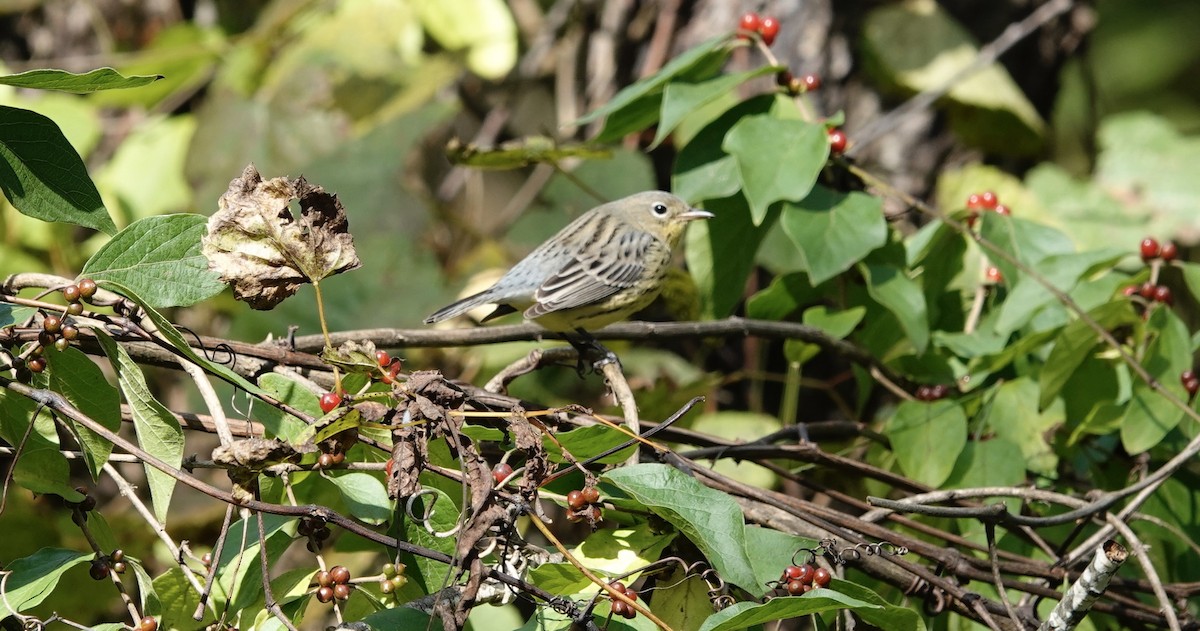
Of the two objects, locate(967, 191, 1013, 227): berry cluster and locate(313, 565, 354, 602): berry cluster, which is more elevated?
locate(313, 565, 354, 602): berry cluster

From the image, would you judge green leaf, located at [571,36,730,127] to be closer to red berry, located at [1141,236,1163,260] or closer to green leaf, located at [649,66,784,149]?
green leaf, located at [649,66,784,149]

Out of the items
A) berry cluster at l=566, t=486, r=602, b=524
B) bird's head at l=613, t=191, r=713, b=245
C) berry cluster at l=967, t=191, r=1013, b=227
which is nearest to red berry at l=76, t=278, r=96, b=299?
berry cluster at l=566, t=486, r=602, b=524

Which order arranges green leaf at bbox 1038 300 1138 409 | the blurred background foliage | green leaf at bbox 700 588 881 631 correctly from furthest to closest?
the blurred background foliage → green leaf at bbox 1038 300 1138 409 → green leaf at bbox 700 588 881 631

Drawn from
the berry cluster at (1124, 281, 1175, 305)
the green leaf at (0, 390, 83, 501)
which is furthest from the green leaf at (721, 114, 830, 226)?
the green leaf at (0, 390, 83, 501)

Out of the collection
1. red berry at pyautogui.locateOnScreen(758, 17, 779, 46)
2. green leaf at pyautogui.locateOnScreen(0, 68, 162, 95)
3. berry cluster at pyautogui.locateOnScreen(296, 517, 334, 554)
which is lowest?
berry cluster at pyautogui.locateOnScreen(296, 517, 334, 554)

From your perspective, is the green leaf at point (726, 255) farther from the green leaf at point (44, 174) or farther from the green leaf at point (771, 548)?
the green leaf at point (44, 174)

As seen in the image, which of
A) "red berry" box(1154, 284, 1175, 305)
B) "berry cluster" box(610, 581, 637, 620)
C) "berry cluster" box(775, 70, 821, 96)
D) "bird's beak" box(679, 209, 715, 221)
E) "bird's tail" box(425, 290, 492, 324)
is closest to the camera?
"berry cluster" box(610, 581, 637, 620)

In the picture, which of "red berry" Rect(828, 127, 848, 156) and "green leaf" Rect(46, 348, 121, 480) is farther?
"red berry" Rect(828, 127, 848, 156)

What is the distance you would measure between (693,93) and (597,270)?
1135 millimetres

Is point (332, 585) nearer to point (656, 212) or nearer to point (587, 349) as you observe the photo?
point (587, 349)

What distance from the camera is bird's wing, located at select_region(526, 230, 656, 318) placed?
3555mm

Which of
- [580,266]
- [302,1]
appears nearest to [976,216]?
[580,266]

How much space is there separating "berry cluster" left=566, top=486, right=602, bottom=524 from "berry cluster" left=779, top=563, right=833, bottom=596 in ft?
1.05

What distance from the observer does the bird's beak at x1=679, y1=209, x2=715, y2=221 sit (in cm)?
319
